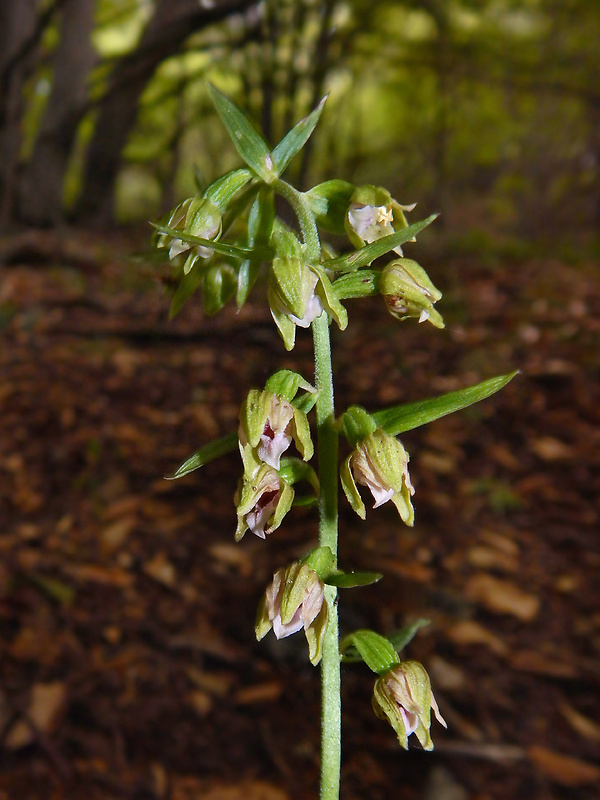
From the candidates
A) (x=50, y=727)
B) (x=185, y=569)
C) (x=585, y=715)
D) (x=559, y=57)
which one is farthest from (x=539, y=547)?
(x=559, y=57)

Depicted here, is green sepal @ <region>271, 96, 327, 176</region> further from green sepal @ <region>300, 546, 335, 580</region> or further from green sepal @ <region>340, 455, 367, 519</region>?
green sepal @ <region>300, 546, 335, 580</region>

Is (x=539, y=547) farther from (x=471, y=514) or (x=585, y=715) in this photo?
(x=585, y=715)

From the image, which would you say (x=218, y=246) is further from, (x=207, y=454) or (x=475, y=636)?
(x=475, y=636)

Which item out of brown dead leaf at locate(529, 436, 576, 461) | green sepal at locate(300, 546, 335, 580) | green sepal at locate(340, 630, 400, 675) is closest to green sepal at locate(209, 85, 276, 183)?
green sepal at locate(300, 546, 335, 580)

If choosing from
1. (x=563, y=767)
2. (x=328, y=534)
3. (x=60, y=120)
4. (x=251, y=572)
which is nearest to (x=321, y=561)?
(x=328, y=534)

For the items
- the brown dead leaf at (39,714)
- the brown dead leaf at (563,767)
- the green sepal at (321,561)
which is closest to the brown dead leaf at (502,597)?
the brown dead leaf at (563,767)

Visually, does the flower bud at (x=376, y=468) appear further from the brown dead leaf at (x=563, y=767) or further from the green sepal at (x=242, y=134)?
the brown dead leaf at (x=563, y=767)
